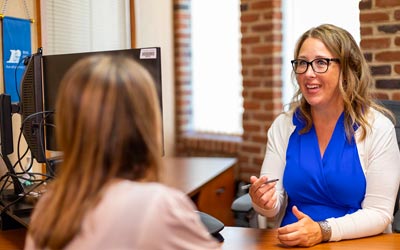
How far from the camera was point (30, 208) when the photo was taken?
1.75 meters

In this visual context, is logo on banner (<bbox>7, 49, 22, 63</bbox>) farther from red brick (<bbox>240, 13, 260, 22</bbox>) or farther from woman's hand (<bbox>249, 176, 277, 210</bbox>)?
red brick (<bbox>240, 13, 260, 22</bbox>)

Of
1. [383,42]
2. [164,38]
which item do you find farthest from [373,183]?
[164,38]

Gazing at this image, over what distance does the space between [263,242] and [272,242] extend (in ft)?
0.09

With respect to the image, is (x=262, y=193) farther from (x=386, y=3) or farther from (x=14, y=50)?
(x=386, y=3)

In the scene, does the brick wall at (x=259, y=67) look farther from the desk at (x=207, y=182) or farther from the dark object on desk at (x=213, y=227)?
the dark object on desk at (x=213, y=227)

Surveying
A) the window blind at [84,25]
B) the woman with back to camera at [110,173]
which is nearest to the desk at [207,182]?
the window blind at [84,25]

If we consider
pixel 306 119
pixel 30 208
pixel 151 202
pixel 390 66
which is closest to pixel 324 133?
pixel 306 119

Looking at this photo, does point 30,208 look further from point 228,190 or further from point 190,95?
point 190,95

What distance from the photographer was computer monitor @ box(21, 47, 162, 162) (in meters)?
1.83

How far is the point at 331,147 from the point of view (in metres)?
1.84

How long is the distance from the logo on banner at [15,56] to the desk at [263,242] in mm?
750

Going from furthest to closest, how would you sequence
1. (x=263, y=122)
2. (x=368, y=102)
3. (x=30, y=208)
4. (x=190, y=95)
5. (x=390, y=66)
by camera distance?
1. (x=190, y=95)
2. (x=263, y=122)
3. (x=390, y=66)
4. (x=368, y=102)
5. (x=30, y=208)

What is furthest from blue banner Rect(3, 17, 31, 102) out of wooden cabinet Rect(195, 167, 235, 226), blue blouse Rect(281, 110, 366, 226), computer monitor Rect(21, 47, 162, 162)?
blue blouse Rect(281, 110, 366, 226)

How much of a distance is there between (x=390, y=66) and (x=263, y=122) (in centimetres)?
84
